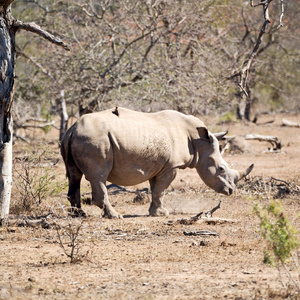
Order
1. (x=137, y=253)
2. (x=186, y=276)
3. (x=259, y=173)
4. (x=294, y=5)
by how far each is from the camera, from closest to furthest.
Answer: (x=186, y=276) → (x=137, y=253) → (x=259, y=173) → (x=294, y=5)

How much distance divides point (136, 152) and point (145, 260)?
2.83 meters

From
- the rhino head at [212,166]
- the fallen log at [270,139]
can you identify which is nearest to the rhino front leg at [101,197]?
the rhino head at [212,166]

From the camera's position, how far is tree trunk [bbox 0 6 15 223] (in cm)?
734

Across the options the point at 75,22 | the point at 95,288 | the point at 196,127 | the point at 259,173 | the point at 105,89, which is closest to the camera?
the point at 95,288

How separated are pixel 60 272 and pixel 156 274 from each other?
0.96 m

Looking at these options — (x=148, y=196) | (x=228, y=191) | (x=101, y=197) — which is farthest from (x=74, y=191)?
(x=228, y=191)

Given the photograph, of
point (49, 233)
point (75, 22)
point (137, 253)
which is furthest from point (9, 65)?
point (75, 22)

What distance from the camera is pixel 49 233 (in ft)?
25.0

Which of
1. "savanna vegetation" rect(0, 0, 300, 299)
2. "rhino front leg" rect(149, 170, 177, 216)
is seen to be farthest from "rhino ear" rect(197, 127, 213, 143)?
"savanna vegetation" rect(0, 0, 300, 299)

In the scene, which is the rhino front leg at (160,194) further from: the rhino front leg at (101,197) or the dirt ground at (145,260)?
the rhino front leg at (101,197)

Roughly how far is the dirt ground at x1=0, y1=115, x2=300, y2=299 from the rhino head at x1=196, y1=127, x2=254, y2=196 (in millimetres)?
414

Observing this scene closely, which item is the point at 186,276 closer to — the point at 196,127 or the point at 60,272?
the point at 60,272

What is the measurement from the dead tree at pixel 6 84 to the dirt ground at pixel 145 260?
590 millimetres

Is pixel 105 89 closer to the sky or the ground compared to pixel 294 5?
closer to the ground
